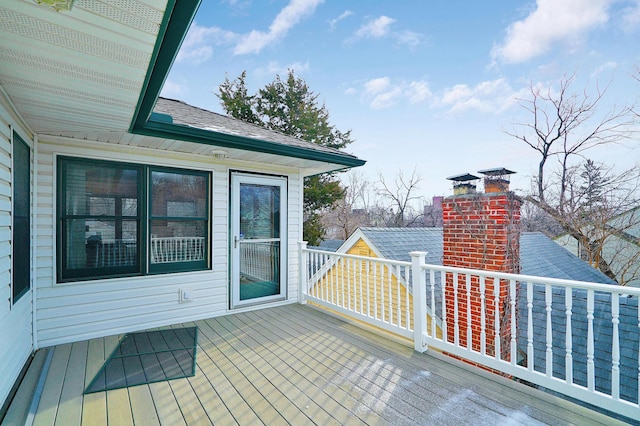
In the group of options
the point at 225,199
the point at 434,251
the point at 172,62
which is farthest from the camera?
the point at 434,251

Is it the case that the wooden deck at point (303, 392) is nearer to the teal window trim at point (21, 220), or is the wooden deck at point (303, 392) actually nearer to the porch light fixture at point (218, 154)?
the teal window trim at point (21, 220)

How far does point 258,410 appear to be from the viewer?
2.25m

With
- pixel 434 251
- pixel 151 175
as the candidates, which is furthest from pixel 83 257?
pixel 434 251

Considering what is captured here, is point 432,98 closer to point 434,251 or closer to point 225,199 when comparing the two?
point 434,251

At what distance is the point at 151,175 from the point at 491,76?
10.0m

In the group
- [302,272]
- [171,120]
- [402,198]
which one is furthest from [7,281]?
[402,198]

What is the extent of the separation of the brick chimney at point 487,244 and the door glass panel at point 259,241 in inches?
102

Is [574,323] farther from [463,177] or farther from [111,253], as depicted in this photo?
[111,253]

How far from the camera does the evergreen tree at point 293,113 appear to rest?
14523 mm

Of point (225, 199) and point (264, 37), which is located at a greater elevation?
point (264, 37)

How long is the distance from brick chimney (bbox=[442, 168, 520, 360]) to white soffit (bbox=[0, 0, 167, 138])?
3.56 m

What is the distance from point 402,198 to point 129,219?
580 inches

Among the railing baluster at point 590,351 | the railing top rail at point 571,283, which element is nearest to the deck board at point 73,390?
the railing top rail at point 571,283

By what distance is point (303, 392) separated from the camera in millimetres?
2477
